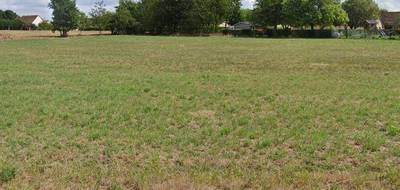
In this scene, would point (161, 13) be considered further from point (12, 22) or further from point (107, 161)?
point (107, 161)

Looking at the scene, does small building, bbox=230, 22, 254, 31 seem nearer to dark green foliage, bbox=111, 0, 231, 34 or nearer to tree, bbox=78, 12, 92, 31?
dark green foliage, bbox=111, 0, 231, 34

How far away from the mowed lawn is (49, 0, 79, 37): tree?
6471cm

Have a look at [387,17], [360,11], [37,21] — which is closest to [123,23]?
[360,11]

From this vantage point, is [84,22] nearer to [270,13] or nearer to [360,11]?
[270,13]

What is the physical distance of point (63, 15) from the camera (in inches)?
2960

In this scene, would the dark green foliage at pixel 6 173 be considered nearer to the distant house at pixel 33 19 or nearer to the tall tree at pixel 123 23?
the tall tree at pixel 123 23

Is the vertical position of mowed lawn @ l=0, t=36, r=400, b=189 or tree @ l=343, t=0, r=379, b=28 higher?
tree @ l=343, t=0, r=379, b=28

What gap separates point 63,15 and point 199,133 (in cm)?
7314

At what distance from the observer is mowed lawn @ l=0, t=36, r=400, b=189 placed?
16.7 feet

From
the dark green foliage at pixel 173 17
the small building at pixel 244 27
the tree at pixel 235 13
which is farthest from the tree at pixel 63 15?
the tree at pixel 235 13

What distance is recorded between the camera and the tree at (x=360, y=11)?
95.2 metres

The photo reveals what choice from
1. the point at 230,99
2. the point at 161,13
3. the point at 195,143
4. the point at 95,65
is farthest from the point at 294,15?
the point at 195,143

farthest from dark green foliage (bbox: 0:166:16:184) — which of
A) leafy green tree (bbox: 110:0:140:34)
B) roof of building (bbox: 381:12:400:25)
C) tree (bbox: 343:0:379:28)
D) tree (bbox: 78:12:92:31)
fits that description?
roof of building (bbox: 381:12:400:25)

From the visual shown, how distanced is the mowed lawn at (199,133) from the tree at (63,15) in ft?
212
